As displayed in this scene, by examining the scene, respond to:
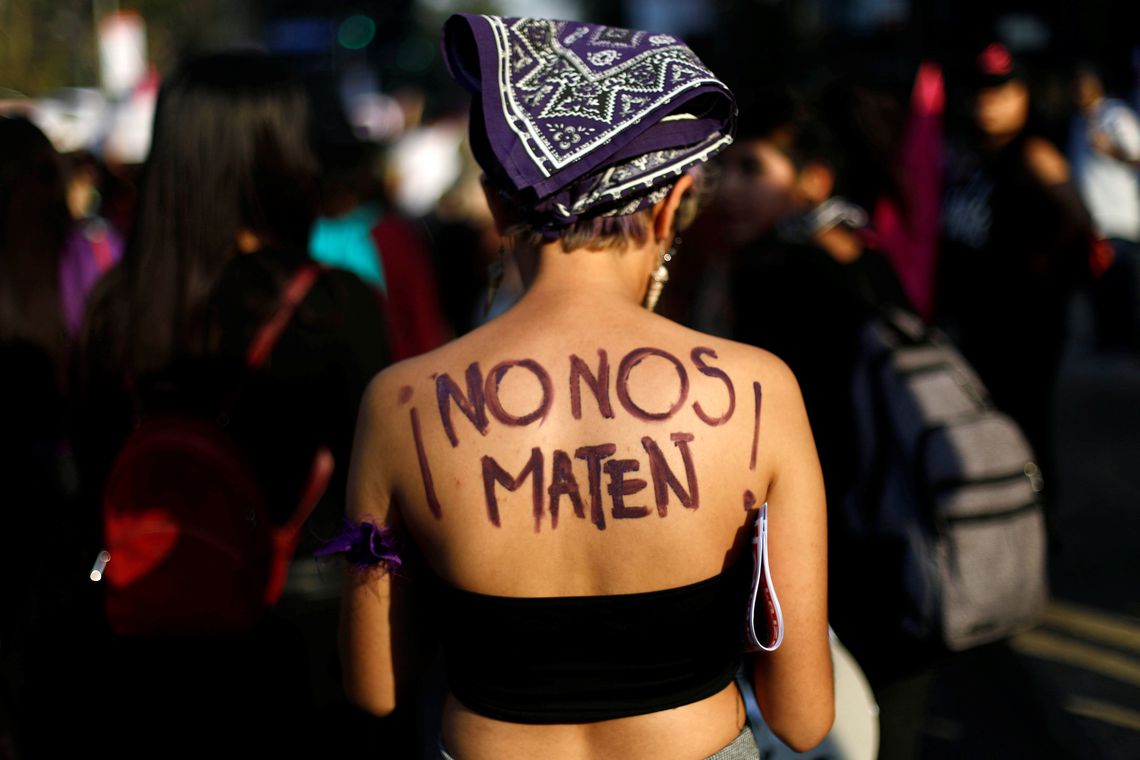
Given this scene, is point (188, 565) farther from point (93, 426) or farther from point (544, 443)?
point (544, 443)

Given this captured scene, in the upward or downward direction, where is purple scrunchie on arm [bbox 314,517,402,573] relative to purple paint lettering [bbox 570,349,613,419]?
downward

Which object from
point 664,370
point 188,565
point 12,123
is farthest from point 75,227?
point 664,370

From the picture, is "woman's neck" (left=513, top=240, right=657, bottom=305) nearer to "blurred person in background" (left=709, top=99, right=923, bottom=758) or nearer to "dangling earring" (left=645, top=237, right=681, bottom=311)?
"dangling earring" (left=645, top=237, right=681, bottom=311)

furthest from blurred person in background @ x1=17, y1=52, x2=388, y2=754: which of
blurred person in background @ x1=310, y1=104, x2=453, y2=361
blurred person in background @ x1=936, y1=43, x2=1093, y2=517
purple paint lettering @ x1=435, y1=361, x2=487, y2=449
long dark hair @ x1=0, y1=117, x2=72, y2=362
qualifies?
blurred person in background @ x1=936, y1=43, x2=1093, y2=517

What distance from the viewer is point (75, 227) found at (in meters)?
3.61

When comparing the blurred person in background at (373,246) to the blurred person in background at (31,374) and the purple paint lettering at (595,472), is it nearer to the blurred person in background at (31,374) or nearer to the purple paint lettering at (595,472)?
the blurred person in background at (31,374)

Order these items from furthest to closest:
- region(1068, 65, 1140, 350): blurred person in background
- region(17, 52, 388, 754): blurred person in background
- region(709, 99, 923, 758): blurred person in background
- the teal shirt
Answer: region(1068, 65, 1140, 350): blurred person in background < the teal shirt < region(709, 99, 923, 758): blurred person in background < region(17, 52, 388, 754): blurred person in background

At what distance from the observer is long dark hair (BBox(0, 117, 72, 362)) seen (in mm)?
3090

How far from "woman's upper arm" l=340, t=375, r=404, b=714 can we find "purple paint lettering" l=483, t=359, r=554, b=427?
16 cm

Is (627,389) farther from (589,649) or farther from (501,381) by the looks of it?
(589,649)

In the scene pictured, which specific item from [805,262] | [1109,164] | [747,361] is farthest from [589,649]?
[1109,164]

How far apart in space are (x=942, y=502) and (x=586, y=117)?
136 centimetres

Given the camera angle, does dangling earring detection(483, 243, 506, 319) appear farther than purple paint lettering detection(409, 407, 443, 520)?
Yes

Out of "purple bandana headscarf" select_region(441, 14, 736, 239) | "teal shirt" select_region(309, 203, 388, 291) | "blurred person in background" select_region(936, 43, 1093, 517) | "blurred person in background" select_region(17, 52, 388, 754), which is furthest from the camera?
"teal shirt" select_region(309, 203, 388, 291)
